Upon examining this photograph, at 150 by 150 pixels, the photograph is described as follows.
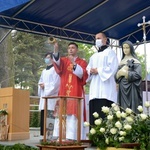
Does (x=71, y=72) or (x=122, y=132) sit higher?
(x=71, y=72)

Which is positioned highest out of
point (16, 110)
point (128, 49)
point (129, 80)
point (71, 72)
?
point (128, 49)

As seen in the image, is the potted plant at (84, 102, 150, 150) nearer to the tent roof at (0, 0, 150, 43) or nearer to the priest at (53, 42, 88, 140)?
the priest at (53, 42, 88, 140)

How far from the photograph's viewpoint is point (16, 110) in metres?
7.09

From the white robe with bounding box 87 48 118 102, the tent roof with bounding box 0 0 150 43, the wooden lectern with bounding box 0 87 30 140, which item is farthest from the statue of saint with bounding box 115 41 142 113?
the wooden lectern with bounding box 0 87 30 140

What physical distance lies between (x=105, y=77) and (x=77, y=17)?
102 inches

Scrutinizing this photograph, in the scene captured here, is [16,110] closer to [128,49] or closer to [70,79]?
[70,79]

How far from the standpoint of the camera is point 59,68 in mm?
5426

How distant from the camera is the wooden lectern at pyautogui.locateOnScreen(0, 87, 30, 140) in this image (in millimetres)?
6977

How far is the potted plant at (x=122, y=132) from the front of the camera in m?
2.80

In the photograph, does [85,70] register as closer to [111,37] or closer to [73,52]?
[73,52]

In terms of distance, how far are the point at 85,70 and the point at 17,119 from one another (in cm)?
252

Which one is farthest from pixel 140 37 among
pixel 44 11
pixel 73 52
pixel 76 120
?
pixel 76 120

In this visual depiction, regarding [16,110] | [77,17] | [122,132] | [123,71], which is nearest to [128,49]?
[123,71]

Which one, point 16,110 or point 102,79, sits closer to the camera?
point 102,79
